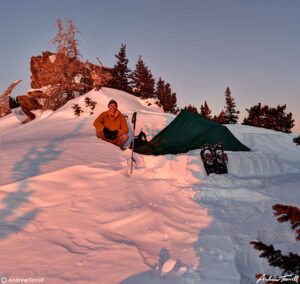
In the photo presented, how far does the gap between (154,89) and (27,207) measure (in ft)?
89.4

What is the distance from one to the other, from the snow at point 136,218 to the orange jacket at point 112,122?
1.99m

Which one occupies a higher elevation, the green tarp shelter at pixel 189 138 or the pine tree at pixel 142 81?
the pine tree at pixel 142 81

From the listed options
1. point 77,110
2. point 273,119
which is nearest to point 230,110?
point 273,119

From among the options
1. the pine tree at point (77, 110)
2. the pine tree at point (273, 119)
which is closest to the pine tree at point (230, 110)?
the pine tree at point (273, 119)

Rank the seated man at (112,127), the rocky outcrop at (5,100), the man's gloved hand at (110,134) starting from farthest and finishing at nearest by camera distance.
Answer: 1. the rocky outcrop at (5,100)
2. the man's gloved hand at (110,134)
3. the seated man at (112,127)

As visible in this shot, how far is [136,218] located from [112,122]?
472cm

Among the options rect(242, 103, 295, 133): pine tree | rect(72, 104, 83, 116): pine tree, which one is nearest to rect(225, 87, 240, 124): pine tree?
rect(242, 103, 295, 133): pine tree

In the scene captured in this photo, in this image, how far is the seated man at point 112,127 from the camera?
21.8 feet

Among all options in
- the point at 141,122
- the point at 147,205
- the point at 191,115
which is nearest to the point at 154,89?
the point at 141,122

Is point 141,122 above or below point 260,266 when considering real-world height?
above

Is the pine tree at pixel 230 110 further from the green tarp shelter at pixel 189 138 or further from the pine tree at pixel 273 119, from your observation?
Result: the green tarp shelter at pixel 189 138

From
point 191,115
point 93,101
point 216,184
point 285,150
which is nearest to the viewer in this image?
point 216,184

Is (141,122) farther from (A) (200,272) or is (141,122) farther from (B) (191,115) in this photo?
(A) (200,272)

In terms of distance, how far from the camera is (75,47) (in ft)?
53.4
